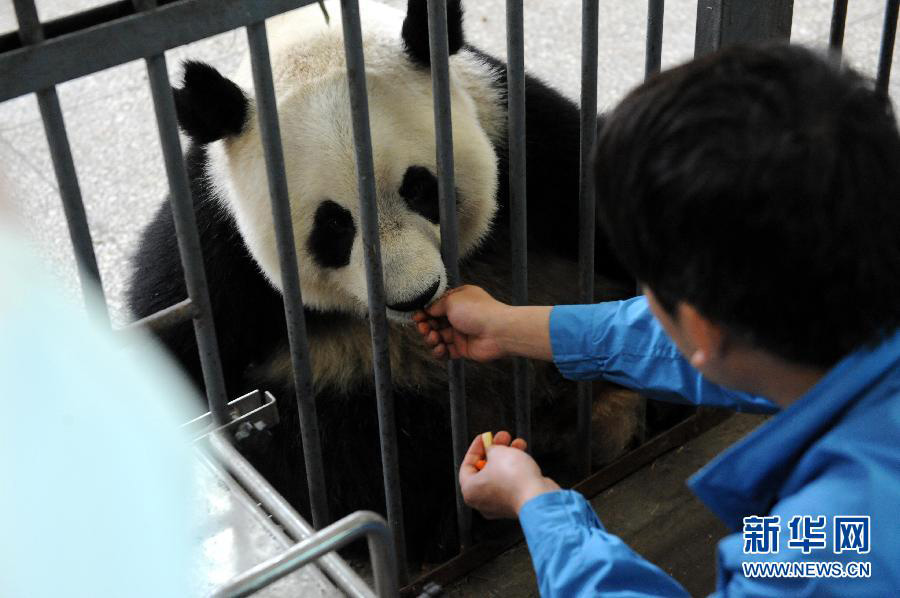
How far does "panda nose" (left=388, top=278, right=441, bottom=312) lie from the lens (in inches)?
62.8

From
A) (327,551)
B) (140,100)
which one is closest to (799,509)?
(327,551)

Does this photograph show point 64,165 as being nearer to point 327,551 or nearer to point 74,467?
point 74,467

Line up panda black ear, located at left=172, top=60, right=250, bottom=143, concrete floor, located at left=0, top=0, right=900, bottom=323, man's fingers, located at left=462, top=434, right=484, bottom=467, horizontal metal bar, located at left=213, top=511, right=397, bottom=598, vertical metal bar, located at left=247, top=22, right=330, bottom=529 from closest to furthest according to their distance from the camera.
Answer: horizontal metal bar, located at left=213, top=511, right=397, bottom=598, vertical metal bar, located at left=247, top=22, right=330, bottom=529, man's fingers, located at left=462, top=434, right=484, bottom=467, panda black ear, located at left=172, top=60, right=250, bottom=143, concrete floor, located at left=0, top=0, right=900, bottom=323

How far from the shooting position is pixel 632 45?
4.09 meters

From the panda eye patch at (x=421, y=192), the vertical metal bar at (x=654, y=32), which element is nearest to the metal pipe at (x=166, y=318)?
the panda eye patch at (x=421, y=192)

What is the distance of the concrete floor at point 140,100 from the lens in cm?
329

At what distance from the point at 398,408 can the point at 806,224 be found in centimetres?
130

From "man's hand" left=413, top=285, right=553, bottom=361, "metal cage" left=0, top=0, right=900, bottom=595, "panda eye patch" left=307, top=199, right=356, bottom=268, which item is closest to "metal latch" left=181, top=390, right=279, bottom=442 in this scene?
"metal cage" left=0, top=0, right=900, bottom=595

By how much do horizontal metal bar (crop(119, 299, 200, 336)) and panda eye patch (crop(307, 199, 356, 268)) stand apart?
1.45 ft

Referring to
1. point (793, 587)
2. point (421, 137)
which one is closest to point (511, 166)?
point (421, 137)

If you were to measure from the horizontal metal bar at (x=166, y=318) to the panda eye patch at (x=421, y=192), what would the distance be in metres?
0.49

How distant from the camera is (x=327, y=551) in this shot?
112 cm

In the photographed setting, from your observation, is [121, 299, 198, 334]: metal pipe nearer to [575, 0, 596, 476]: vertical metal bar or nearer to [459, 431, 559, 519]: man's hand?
[459, 431, 559, 519]: man's hand

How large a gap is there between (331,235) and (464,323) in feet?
1.23
